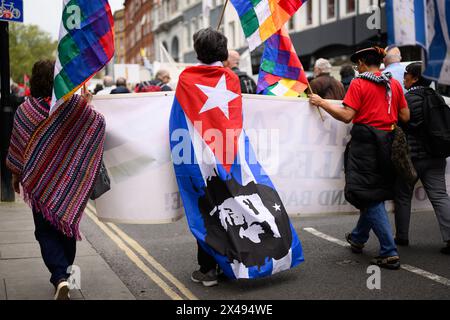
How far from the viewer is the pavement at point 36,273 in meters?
5.11

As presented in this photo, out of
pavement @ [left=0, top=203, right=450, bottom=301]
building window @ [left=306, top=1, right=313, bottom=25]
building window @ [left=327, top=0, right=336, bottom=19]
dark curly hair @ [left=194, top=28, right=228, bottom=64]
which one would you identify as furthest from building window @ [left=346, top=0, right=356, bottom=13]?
dark curly hair @ [left=194, top=28, right=228, bottom=64]

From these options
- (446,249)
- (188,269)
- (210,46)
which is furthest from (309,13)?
(210,46)

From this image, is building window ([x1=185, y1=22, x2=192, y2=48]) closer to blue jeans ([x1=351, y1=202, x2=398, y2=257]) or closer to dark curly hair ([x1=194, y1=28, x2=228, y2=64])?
blue jeans ([x1=351, y1=202, x2=398, y2=257])

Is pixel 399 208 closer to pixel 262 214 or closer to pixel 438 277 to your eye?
pixel 438 277

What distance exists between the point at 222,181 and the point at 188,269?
119cm

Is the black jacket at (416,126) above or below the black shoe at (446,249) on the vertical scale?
above

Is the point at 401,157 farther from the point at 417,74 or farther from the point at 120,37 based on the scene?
the point at 120,37

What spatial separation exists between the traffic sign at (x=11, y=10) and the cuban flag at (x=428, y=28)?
712 cm

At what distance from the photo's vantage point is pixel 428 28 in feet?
13.0

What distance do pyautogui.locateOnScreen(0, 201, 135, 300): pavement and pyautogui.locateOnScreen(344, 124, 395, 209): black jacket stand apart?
6.96 feet

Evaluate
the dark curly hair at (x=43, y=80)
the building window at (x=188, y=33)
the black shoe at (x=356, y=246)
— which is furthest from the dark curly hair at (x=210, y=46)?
the building window at (x=188, y=33)

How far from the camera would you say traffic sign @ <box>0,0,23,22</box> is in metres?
9.70

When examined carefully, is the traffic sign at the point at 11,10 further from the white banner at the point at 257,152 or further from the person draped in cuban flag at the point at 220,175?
the person draped in cuban flag at the point at 220,175
